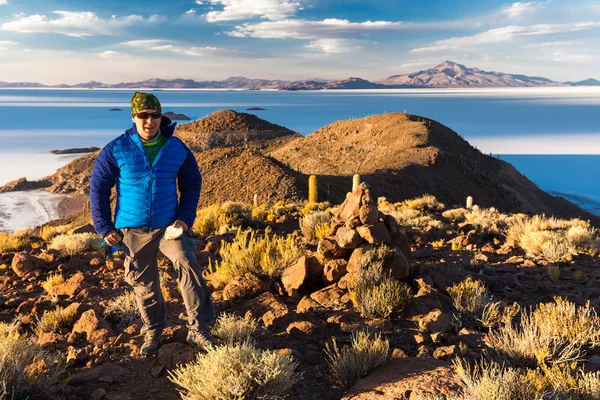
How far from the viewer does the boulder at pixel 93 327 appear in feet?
14.4

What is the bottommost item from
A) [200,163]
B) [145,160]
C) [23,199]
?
[23,199]

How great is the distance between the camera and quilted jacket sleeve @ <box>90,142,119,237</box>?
12.2 feet

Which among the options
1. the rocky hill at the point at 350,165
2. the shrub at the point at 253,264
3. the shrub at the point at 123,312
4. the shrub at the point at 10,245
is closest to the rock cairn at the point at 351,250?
the shrub at the point at 253,264

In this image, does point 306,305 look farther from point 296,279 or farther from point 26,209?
point 26,209

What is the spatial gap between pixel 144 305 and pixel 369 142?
35493mm

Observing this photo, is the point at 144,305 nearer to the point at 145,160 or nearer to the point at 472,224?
the point at 145,160

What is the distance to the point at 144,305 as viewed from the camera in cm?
404

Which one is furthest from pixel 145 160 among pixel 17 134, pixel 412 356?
pixel 17 134

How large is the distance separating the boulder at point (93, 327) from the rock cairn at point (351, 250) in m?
2.00

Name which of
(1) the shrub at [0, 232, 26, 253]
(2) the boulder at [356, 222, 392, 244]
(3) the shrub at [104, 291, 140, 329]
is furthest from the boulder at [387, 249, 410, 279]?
(1) the shrub at [0, 232, 26, 253]

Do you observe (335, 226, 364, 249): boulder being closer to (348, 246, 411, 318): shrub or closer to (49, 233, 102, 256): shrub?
(348, 246, 411, 318): shrub

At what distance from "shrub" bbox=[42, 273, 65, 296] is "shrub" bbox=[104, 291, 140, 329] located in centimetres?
153

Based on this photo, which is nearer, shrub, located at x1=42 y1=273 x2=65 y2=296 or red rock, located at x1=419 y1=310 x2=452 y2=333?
red rock, located at x1=419 y1=310 x2=452 y2=333

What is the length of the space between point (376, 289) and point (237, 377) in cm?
204
